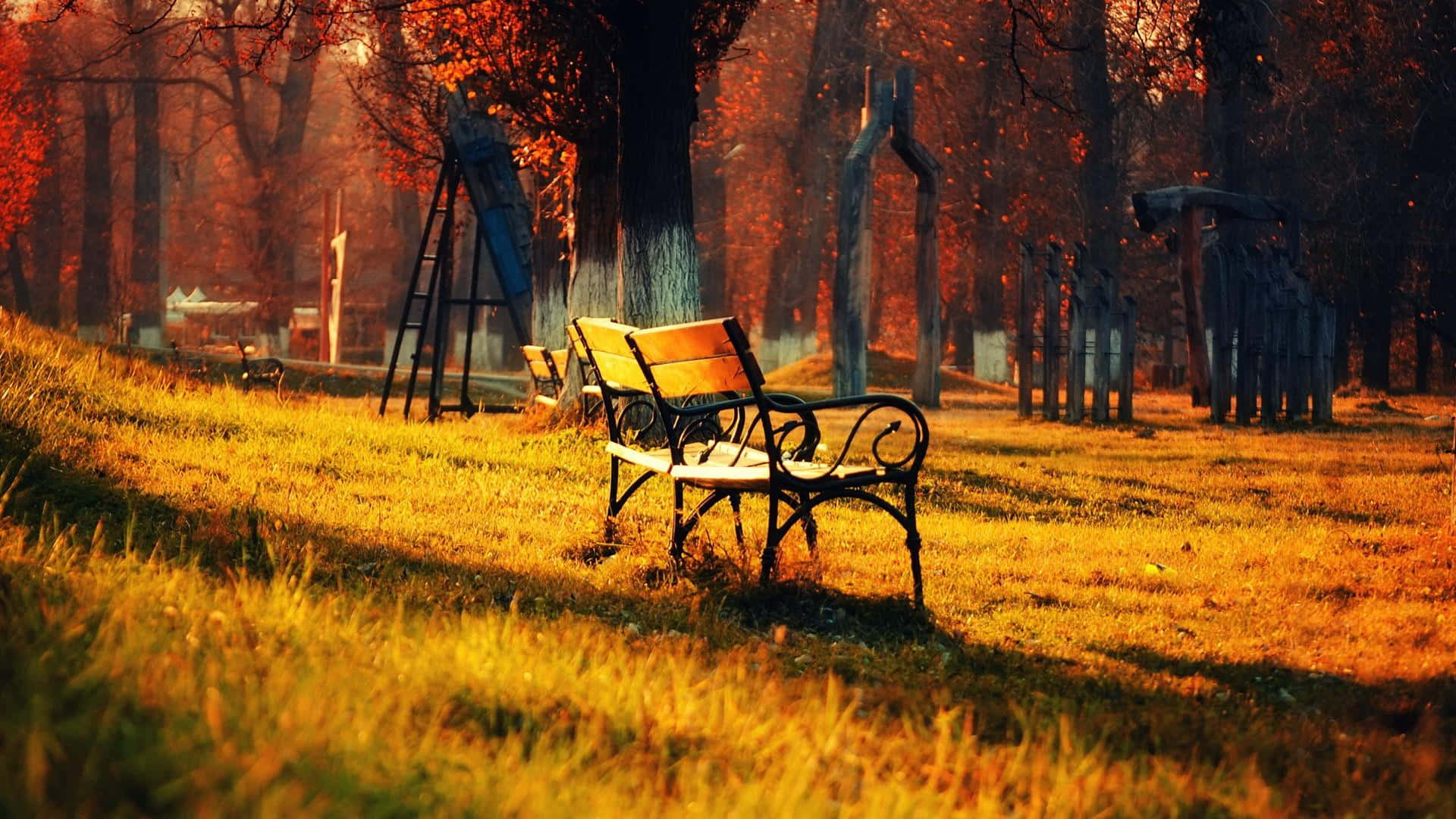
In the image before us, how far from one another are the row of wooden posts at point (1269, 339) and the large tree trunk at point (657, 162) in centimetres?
767

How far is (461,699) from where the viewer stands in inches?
165

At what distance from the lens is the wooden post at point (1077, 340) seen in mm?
18625

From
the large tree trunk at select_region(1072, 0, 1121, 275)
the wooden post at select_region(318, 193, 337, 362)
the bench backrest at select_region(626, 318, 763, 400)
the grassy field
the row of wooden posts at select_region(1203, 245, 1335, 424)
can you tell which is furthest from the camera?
the wooden post at select_region(318, 193, 337, 362)

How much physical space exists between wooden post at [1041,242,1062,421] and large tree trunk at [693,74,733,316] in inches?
848

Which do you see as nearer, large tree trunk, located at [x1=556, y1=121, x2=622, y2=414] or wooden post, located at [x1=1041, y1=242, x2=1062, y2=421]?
large tree trunk, located at [x1=556, y1=121, x2=622, y2=414]

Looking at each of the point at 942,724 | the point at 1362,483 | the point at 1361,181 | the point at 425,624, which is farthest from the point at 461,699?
the point at 1361,181

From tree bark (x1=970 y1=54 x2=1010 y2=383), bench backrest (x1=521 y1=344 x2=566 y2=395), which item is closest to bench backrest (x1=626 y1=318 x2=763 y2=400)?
bench backrest (x1=521 y1=344 x2=566 y2=395)

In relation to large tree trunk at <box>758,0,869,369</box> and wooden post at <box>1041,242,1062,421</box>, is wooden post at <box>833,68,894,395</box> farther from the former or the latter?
large tree trunk at <box>758,0,869,369</box>

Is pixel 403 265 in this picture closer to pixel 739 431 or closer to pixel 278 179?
pixel 278 179

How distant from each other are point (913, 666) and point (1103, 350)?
13439 mm

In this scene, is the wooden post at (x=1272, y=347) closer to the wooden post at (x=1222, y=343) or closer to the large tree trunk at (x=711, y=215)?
the wooden post at (x=1222, y=343)

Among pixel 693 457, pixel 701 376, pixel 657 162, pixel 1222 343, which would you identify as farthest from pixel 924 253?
pixel 701 376

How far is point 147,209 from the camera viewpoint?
4159 cm

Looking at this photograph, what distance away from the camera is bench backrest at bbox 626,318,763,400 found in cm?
636
